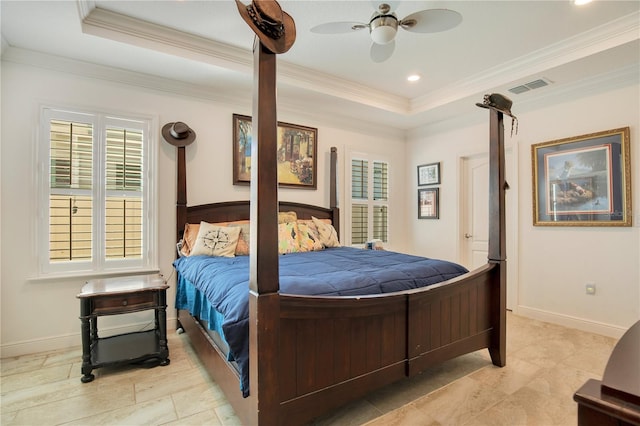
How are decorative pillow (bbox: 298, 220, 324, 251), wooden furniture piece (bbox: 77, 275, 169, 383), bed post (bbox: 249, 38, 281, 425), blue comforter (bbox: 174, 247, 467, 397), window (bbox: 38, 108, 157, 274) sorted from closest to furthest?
bed post (bbox: 249, 38, 281, 425) → blue comforter (bbox: 174, 247, 467, 397) → wooden furniture piece (bbox: 77, 275, 169, 383) → window (bbox: 38, 108, 157, 274) → decorative pillow (bbox: 298, 220, 324, 251)

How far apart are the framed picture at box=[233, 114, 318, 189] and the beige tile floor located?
2.08 meters

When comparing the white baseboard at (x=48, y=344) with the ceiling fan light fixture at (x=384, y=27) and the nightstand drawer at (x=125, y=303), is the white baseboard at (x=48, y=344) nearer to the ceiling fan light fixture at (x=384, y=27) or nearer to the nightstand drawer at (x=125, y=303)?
the nightstand drawer at (x=125, y=303)

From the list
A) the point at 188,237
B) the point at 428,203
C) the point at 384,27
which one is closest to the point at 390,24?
the point at 384,27

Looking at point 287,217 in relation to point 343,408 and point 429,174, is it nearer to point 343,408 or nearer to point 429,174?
point 343,408

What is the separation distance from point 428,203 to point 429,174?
Result: 46 cm

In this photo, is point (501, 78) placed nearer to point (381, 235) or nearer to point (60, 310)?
point (381, 235)

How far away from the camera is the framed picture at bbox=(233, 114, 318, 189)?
12.2ft

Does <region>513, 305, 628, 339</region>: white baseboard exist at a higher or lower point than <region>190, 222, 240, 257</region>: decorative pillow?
lower

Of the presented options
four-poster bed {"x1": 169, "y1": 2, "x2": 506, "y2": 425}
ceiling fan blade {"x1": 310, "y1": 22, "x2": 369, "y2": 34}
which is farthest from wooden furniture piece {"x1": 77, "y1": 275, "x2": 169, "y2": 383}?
ceiling fan blade {"x1": 310, "y1": 22, "x2": 369, "y2": 34}

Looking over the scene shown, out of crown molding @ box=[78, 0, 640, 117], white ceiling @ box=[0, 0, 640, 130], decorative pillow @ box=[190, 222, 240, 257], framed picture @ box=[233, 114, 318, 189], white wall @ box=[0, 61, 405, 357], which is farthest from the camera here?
framed picture @ box=[233, 114, 318, 189]

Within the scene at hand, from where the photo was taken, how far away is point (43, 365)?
8.25ft

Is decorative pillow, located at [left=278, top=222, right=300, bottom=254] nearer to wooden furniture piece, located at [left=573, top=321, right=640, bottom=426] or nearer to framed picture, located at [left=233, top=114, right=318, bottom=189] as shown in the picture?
framed picture, located at [left=233, top=114, right=318, bottom=189]

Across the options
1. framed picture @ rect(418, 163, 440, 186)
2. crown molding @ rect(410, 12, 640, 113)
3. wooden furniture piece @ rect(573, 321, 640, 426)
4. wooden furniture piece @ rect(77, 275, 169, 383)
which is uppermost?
crown molding @ rect(410, 12, 640, 113)

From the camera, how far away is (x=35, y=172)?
9.09 ft
